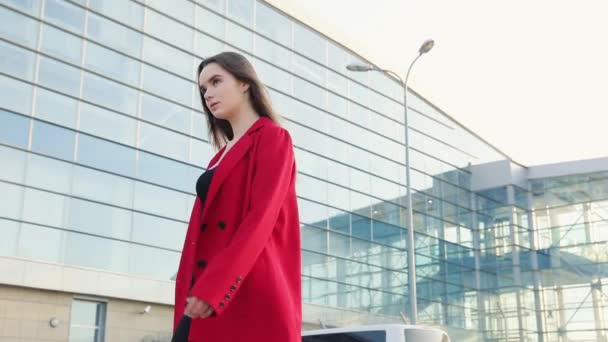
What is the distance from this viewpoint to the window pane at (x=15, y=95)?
18.0m

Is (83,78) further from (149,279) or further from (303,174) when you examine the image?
(303,174)

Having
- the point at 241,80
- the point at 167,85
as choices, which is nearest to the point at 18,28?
the point at 167,85

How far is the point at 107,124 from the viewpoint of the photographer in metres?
20.0

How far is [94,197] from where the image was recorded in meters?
19.2

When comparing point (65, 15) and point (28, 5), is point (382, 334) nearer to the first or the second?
point (28, 5)

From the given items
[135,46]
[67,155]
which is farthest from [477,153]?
[67,155]

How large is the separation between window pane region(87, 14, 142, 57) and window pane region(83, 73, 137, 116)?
1038mm

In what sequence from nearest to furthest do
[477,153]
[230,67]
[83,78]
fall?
[230,67] < [83,78] < [477,153]

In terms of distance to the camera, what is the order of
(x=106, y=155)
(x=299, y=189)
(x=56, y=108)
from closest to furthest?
(x=56, y=108) < (x=106, y=155) < (x=299, y=189)

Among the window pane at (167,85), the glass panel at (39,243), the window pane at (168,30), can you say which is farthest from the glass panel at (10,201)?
the window pane at (168,30)

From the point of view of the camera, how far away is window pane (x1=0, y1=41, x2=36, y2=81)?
18156 mm

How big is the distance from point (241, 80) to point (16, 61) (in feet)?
Answer: 56.5

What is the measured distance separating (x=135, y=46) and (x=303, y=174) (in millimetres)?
7232

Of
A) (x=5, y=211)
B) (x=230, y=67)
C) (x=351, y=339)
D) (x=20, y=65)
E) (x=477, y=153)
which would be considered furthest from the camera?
(x=477, y=153)
